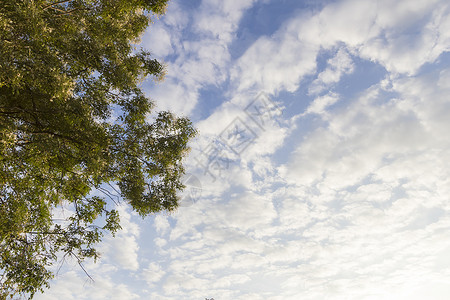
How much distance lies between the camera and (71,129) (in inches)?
353

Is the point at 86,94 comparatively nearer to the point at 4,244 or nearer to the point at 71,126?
the point at 71,126

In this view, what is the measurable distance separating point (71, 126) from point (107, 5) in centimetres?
504

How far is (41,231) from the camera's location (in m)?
10.4

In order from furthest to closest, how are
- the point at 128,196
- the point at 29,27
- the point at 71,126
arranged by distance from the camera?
1. the point at 128,196
2. the point at 71,126
3. the point at 29,27

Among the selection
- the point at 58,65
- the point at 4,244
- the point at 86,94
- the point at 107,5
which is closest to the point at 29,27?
the point at 58,65

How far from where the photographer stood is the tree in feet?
24.5

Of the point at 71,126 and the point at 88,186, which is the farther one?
the point at 88,186

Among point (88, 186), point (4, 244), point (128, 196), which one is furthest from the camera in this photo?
point (128, 196)

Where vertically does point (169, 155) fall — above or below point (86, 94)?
below

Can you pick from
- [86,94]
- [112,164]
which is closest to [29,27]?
[86,94]

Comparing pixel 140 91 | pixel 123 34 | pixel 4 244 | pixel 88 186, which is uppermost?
pixel 123 34

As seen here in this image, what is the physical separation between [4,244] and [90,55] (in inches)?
276

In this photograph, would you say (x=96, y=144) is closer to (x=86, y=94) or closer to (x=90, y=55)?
(x=86, y=94)

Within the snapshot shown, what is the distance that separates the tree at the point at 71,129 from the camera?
7.48m
